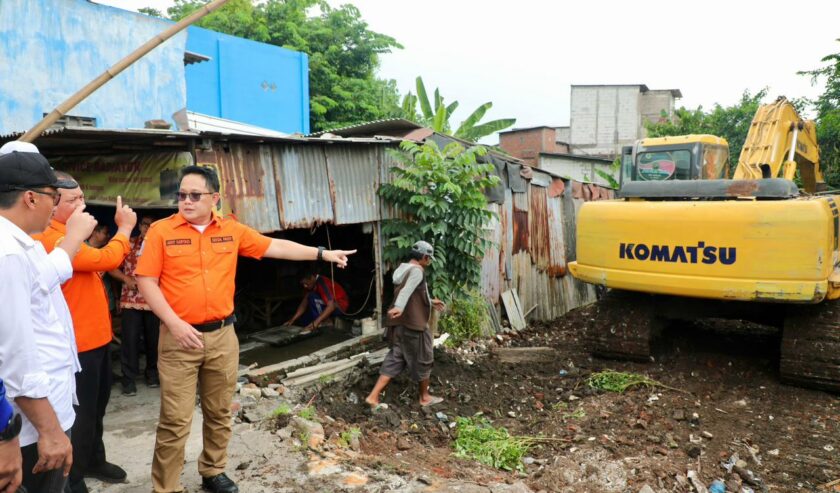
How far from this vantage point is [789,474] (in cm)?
417

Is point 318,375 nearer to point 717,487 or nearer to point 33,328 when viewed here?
point 717,487

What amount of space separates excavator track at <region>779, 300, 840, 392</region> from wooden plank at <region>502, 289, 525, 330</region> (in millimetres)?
3995

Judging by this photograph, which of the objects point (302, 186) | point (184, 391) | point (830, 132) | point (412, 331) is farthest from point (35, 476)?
point (830, 132)

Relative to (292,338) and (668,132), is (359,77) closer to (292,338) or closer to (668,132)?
(668,132)

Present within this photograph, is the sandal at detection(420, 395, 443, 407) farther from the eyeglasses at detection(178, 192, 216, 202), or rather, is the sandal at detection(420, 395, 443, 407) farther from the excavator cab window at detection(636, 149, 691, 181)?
Answer: the excavator cab window at detection(636, 149, 691, 181)

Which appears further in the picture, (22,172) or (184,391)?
(184,391)

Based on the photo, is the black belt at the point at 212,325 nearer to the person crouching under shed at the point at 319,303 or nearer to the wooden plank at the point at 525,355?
the person crouching under shed at the point at 319,303

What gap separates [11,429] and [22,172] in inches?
33.6

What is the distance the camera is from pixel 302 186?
241 inches

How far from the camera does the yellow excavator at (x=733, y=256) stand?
5.35 metres

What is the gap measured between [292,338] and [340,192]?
6.79ft

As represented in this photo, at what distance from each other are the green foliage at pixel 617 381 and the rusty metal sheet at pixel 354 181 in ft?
10.3

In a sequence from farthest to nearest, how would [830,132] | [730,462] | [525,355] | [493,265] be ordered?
[830,132] < [493,265] < [525,355] < [730,462]

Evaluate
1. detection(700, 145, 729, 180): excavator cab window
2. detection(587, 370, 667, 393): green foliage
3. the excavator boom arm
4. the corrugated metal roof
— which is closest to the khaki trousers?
detection(587, 370, 667, 393): green foliage
